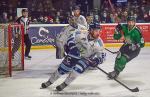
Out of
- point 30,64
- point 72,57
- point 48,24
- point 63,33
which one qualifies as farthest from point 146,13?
point 72,57

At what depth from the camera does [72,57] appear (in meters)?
7.16

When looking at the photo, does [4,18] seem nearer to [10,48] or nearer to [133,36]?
[10,48]

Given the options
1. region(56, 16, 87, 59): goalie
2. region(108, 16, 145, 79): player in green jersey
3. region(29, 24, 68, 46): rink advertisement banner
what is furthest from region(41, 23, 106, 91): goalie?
region(29, 24, 68, 46): rink advertisement banner

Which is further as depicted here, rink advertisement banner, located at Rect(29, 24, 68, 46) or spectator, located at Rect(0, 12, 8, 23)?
spectator, located at Rect(0, 12, 8, 23)

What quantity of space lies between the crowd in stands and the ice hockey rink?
3573 mm

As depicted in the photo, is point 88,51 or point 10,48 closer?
point 88,51

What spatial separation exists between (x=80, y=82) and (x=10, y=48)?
Answer: 4.82ft

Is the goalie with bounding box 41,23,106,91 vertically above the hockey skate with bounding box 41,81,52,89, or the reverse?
the goalie with bounding box 41,23,106,91

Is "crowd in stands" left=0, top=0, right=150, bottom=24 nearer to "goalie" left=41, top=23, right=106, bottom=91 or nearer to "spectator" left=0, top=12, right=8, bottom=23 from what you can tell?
"spectator" left=0, top=12, right=8, bottom=23

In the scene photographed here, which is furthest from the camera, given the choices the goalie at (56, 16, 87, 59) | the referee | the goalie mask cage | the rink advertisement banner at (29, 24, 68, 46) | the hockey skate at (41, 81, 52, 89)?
the rink advertisement banner at (29, 24, 68, 46)

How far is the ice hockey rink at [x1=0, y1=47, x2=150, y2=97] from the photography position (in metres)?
7.03

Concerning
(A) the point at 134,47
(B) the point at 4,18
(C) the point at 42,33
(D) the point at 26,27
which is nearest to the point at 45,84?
(A) the point at 134,47

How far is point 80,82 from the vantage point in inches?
316

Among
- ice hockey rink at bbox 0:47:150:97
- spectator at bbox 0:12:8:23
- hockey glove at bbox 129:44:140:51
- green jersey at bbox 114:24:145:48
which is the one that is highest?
green jersey at bbox 114:24:145:48
